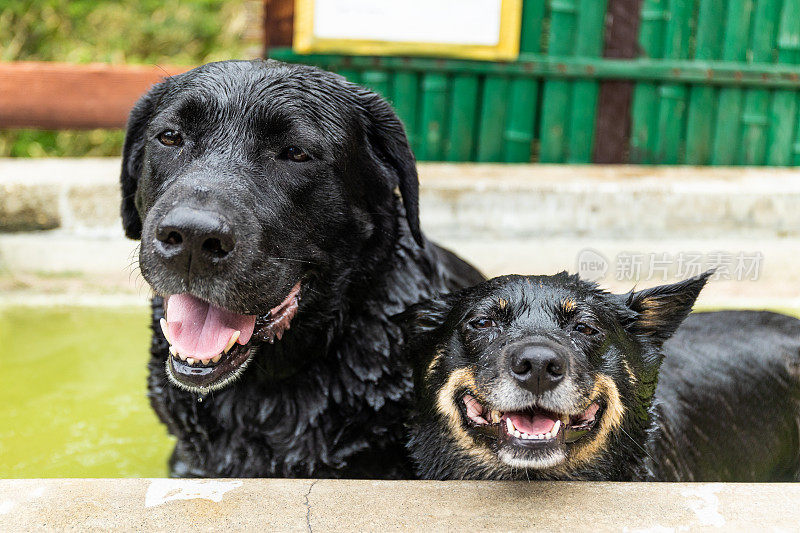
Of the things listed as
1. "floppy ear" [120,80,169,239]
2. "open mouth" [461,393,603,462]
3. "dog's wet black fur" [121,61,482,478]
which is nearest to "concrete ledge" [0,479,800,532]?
"open mouth" [461,393,603,462]

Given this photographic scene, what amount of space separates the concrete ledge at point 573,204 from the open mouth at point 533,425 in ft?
13.0

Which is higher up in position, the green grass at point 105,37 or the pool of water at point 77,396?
the green grass at point 105,37

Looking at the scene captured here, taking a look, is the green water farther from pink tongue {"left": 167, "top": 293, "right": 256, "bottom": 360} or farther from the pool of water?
pink tongue {"left": 167, "top": 293, "right": 256, "bottom": 360}

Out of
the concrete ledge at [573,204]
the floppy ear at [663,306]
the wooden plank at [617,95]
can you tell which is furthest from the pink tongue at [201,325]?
the wooden plank at [617,95]

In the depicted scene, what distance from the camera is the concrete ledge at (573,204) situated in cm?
687

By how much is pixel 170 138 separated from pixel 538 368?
5.56ft

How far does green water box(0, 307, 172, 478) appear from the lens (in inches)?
174

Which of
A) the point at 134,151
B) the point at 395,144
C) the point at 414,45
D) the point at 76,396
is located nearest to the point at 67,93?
the point at 414,45

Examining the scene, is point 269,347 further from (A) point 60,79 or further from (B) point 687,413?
(A) point 60,79

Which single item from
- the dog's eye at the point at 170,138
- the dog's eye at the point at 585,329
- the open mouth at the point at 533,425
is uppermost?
the dog's eye at the point at 170,138

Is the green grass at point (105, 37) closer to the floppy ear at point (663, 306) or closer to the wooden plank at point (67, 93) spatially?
the wooden plank at point (67, 93)

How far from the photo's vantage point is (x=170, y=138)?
128 inches

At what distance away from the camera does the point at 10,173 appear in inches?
266

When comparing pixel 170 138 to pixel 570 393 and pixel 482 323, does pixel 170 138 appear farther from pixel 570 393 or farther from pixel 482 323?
pixel 570 393
